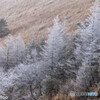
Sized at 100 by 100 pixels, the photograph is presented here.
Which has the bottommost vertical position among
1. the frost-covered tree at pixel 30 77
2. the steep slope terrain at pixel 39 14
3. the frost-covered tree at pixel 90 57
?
the frost-covered tree at pixel 30 77

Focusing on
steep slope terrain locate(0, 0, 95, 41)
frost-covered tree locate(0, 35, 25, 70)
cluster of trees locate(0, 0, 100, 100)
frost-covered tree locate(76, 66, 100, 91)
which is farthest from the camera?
steep slope terrain locate(0, 0, 95, 41)

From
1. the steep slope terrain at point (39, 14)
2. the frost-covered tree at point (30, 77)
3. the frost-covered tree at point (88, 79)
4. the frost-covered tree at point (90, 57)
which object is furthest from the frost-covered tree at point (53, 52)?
the steep slope terrain at point (39, 14)

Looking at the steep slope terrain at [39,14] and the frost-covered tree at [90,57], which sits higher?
the steep slope terrain at [39,14]

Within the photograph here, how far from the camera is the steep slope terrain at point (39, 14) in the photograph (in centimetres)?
2325

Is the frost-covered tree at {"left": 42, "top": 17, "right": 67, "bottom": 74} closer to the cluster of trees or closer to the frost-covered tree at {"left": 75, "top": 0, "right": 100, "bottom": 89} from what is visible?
the cluster of trees

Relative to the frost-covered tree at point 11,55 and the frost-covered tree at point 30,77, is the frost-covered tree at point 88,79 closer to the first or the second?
the frost-covered tree at point 30,77

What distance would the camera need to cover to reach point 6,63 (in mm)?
13289

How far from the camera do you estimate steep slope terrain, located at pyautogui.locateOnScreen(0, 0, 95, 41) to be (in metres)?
23.2

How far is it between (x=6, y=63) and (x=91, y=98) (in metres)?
10.1

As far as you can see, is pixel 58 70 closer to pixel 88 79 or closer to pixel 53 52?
pixel 53 52

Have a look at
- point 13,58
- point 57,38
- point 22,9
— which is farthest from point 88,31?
point 22,9

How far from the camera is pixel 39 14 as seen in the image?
30.2m

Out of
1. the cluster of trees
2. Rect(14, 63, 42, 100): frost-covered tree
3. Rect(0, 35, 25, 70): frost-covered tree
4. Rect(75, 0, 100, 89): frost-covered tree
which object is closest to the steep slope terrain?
Rect(0, 35, 25, 70): frost-covered tree

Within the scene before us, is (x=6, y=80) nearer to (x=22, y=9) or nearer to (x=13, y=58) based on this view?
(x=13, y=58)
